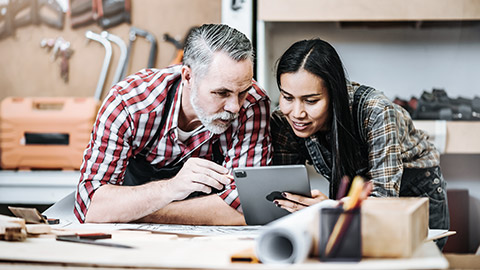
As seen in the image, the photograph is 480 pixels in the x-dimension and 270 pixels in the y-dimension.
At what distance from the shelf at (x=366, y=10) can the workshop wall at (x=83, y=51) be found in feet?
1.82

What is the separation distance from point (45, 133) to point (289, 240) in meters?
2.28

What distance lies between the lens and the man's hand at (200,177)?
4.81 ft

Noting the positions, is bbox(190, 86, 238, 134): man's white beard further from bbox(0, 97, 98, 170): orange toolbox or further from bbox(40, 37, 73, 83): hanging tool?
bbox(40, 37, 73, 83): hanging tool

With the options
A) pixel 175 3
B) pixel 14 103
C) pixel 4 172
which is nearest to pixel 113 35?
pixel 175 3

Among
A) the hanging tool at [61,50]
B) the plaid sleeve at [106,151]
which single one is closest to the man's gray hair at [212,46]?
the plaid sleeve at [106,151]

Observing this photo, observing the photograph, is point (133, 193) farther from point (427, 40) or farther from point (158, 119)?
point (427, 40)

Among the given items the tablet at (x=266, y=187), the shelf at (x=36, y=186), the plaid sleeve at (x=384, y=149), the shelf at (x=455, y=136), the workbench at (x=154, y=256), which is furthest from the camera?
the shelf at (x=36, y=186)

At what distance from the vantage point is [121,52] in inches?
124

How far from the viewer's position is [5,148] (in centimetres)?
295

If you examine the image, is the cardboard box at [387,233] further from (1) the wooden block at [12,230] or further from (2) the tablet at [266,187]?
(1) the wooden block at [12,230]

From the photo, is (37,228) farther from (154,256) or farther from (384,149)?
(384,149)

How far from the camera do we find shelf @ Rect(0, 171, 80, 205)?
280cm

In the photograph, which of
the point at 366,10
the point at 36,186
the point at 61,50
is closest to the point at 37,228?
the point at 36,186

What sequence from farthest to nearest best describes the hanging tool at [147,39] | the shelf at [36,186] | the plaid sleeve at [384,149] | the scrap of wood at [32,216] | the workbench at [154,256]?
the hanging tool at [147,39], the shelf at [36,186], the plaid sleeve at [384,149], the scrap of wood at [32,216], the workbench at [154,256]
